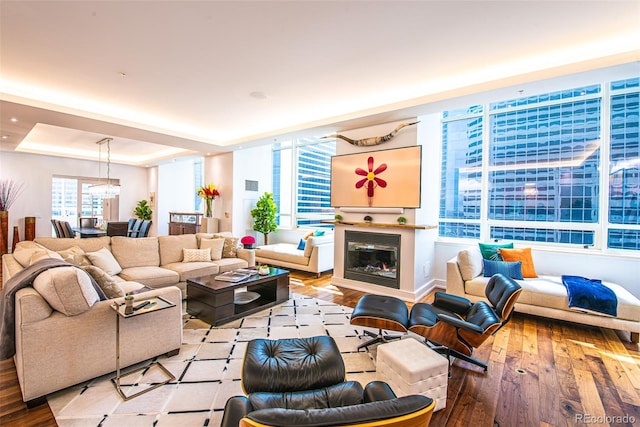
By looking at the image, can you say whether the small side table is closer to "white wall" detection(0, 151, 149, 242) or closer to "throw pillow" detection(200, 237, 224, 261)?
"throw pillow" detection(200, 237, 224, 261)

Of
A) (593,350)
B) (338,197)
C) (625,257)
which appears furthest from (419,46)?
(625,257)

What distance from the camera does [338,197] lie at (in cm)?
521

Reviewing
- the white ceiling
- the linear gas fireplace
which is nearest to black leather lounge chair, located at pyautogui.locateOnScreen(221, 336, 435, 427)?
the white ceiling

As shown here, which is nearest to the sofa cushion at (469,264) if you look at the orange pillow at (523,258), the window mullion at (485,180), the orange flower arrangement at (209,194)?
the orange pillow at (523,258)

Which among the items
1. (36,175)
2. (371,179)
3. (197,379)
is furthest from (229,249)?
(36,175)

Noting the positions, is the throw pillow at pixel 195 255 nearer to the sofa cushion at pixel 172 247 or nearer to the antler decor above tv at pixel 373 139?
the sofa cushion at pixel 172 247

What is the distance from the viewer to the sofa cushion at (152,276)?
12.2ft

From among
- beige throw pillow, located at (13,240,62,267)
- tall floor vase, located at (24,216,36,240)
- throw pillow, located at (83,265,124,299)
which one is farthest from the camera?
tall floor vase, located at (24,216,36,240)

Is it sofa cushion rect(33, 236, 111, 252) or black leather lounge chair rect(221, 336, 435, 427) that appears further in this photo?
sofa cushion rect(33, 236, 111, 252)

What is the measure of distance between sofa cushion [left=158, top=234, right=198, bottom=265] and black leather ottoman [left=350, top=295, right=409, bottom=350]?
3151 mm

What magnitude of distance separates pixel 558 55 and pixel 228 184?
258 inches

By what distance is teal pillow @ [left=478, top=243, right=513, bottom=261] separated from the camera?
4.20 m

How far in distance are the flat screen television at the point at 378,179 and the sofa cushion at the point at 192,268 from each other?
7.52 feet

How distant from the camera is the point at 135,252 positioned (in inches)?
167
